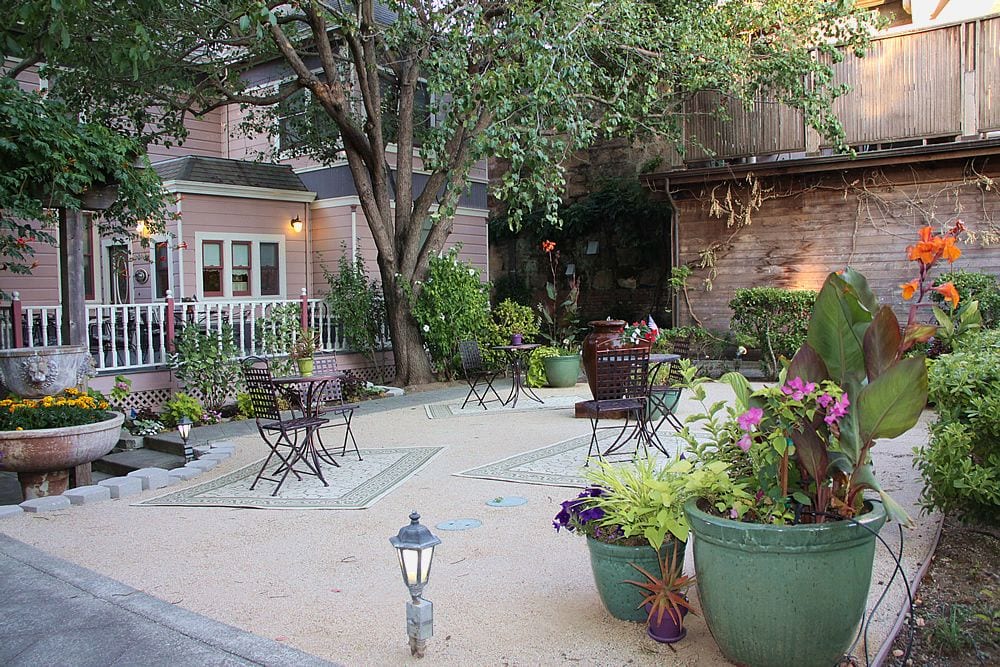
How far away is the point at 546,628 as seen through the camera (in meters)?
3.47

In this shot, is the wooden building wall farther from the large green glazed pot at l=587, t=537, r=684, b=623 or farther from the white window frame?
the large green glazed pot at l=587, t=537, r=684, b=623

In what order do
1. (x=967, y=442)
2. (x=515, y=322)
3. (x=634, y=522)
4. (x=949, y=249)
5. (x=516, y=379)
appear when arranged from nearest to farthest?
(x=949, y=249), (x=634, y=522), (x=967, y=442), (x=516, y=379), (x=515, y=322)

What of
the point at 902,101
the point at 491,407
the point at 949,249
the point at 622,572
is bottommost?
the point at 491,407

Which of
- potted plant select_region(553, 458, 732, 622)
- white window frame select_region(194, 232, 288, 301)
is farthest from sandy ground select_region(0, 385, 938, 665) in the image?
white window frame select_region(194, 232, 288, 301)

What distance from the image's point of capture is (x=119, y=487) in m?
6.40

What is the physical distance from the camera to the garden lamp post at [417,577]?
3.20 metres

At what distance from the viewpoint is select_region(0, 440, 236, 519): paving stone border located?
5.97m

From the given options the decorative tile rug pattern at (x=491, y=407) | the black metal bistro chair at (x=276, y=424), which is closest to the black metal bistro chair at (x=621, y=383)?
the black metal bistro chair at (x=276, y=424)

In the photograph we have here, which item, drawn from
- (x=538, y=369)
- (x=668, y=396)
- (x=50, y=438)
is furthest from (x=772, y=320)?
(x=50, y=438)

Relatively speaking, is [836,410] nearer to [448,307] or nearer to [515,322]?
[448,307]

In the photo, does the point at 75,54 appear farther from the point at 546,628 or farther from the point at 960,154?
the point at 960,154

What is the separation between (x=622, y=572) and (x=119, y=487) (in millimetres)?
4691

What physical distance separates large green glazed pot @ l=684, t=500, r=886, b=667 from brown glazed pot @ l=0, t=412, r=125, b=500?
18.5ft

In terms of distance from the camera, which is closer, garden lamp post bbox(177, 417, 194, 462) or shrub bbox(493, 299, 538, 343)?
garden lamp post bbox(177, 417, 194, 462)
